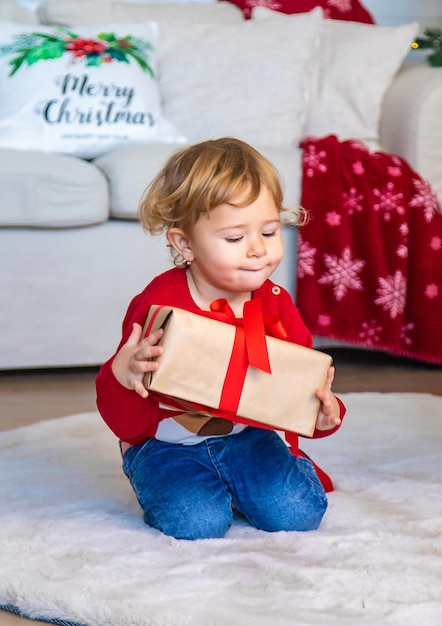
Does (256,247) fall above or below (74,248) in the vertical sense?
above

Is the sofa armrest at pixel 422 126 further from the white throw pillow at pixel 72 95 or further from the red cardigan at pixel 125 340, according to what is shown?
the red cardigan at pixel 125 340

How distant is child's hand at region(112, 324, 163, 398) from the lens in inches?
44.8

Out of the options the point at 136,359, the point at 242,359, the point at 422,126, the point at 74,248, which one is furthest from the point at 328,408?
the point at 422,126

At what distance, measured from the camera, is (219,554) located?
46.1 inches

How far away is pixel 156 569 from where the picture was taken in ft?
3.67

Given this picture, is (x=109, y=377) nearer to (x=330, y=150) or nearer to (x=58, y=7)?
(x=330, y=150)

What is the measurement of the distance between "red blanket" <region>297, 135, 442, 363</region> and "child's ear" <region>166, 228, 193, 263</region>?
1.04m

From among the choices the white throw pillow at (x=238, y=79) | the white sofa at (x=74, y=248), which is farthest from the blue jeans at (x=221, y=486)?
the white throw pillow at (x=238, y=79)

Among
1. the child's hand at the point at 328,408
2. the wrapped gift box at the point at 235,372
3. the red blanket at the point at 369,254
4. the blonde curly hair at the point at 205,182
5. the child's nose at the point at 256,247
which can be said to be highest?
the blonde curly hair at the point at 205,182

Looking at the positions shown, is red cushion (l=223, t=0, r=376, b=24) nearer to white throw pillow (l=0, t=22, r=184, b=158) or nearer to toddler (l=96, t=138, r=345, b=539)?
white throw pillow (l=0, t=22, r=184, b=158)

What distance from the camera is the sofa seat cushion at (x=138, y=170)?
214cm

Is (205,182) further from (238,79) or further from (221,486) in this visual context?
(238,79)

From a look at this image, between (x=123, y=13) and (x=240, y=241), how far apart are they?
182 centimetres

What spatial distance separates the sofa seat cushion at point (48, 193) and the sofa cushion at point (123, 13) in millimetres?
805
